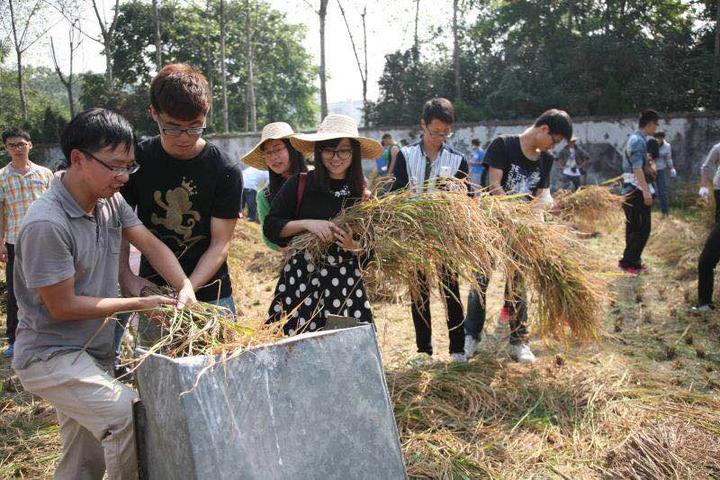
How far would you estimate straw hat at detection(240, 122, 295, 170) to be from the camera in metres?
3.65

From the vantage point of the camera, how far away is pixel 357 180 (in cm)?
295

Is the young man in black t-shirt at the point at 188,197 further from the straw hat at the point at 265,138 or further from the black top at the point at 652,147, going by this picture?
the black top at the point at 652,147

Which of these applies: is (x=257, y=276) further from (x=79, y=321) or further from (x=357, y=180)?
(x=79, y=321)

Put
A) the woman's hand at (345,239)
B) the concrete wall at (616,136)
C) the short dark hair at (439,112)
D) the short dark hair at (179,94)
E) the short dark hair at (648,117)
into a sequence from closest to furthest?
the short dark hair at (179,94)
the woman's hand at (345,239)
the short dark hair at (439,112)
the short dark hair at (648,117)
the concrete wall at (616,136)

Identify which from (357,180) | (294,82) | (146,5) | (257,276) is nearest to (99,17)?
(146,5)

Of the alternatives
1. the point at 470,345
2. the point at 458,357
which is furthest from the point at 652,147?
the point at 458,357

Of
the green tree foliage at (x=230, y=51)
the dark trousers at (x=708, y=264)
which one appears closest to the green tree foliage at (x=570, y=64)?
the green tree foliage at (x=230, y=51)

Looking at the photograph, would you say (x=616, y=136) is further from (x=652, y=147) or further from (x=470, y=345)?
(x=470, y=345)

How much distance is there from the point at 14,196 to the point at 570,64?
18517 millimetres

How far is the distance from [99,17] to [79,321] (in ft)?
88.7

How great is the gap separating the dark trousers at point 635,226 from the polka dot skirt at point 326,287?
451 centimetres

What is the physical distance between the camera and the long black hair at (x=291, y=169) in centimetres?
365

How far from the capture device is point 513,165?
3975 mm

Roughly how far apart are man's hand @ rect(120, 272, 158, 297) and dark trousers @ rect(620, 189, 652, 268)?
5.41 m
